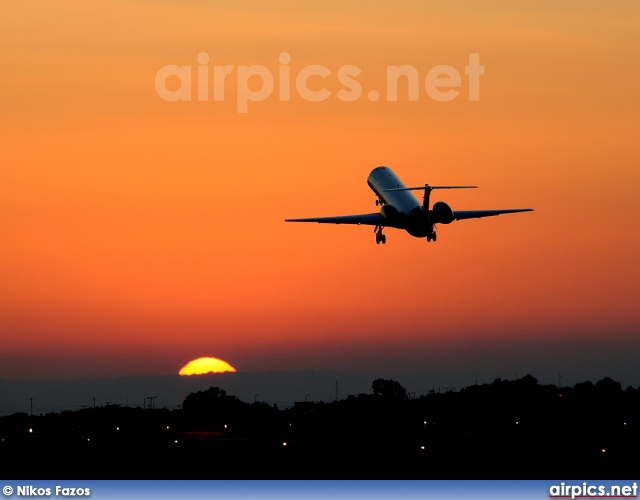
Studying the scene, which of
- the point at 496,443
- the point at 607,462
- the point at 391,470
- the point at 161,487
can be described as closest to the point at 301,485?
the point at 161,487

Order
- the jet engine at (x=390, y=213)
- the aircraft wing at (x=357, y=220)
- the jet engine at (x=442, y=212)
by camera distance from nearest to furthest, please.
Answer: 1. the jet engine at (x=442, y=212)
2. the jet engine at (x=390, y=213)
3. the aircraft wing at (x=357, y=220)

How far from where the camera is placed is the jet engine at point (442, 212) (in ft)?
552

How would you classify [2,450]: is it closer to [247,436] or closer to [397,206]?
[247,436]

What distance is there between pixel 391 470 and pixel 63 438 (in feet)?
196

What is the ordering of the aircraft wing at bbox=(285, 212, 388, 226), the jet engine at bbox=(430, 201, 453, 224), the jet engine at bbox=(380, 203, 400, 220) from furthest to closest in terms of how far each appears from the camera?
the aircraft wing at bbox=(285, 212, 388, 226) < the jet engine at bbox=(380, 203, 400, 220) < the jet engine at bbox=(430, 201, 453, 224)

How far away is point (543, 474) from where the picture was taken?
A: 155m

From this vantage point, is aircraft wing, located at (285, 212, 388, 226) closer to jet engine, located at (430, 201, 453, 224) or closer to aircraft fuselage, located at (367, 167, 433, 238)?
aircraft fuselage, located at (367, 167, 433, 238)

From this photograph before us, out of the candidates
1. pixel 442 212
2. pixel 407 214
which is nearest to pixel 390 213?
pixel 407 214

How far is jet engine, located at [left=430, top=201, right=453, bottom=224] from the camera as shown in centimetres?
16812

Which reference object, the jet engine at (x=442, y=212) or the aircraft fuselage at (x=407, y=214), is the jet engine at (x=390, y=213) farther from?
the jet engine at (x=442, y=212)

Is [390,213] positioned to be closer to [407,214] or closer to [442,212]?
[407,214]

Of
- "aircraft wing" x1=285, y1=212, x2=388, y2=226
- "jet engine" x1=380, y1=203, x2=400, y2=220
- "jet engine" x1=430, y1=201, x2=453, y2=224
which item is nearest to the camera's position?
"jet engine" x1=430, y1=201, x2=453, y2=224

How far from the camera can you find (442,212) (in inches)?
6629

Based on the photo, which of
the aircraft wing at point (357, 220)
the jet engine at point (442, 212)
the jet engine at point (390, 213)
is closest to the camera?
the jet engine at point (442, 212)
